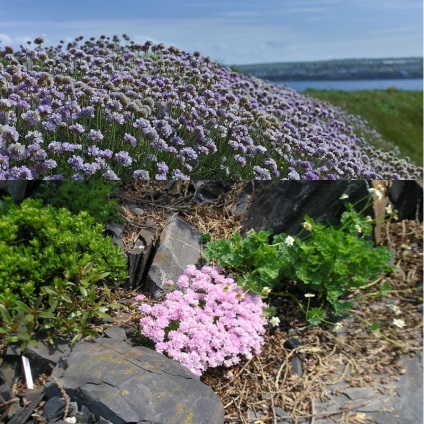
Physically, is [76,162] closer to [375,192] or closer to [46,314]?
[46,314]

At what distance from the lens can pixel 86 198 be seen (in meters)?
3.92

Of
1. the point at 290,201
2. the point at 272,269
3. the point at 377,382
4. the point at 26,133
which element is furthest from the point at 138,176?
the point at 377,382

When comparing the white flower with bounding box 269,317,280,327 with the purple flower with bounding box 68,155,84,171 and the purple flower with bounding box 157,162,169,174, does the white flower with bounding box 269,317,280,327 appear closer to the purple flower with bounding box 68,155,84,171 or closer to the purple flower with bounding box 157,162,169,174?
the purple flower with bounding box 157,162,169,174

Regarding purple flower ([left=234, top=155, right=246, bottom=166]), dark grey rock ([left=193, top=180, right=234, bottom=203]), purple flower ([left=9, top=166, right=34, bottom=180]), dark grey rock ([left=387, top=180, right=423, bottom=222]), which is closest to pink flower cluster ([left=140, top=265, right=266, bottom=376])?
dark grey rock ([left=193, top=180, right=234, bottom=203])

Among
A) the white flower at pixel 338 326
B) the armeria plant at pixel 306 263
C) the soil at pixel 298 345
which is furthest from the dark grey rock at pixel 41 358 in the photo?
the white flower at pixel 338 326

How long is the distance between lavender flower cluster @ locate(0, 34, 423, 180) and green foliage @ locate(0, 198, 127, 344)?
86 centimetres

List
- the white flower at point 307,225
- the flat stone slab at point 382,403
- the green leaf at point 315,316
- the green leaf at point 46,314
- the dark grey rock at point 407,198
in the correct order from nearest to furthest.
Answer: the green leaf at point 46,314
the flat stone slab at point 382,403
the green leaf at point 315,316
the white flower at point 307,225
the dark grey rock at point 407,198

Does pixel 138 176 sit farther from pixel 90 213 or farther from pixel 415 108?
pixel 415 108

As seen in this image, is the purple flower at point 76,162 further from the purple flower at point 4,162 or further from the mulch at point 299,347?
the mulch at point 299,347

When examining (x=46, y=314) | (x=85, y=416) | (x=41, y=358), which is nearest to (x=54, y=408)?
(x=85, y=416)

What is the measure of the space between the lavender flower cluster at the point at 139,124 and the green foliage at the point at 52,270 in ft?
2.82

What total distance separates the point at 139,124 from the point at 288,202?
200 cm

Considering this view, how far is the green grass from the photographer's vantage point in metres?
5.23

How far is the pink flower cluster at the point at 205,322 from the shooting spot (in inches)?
146
